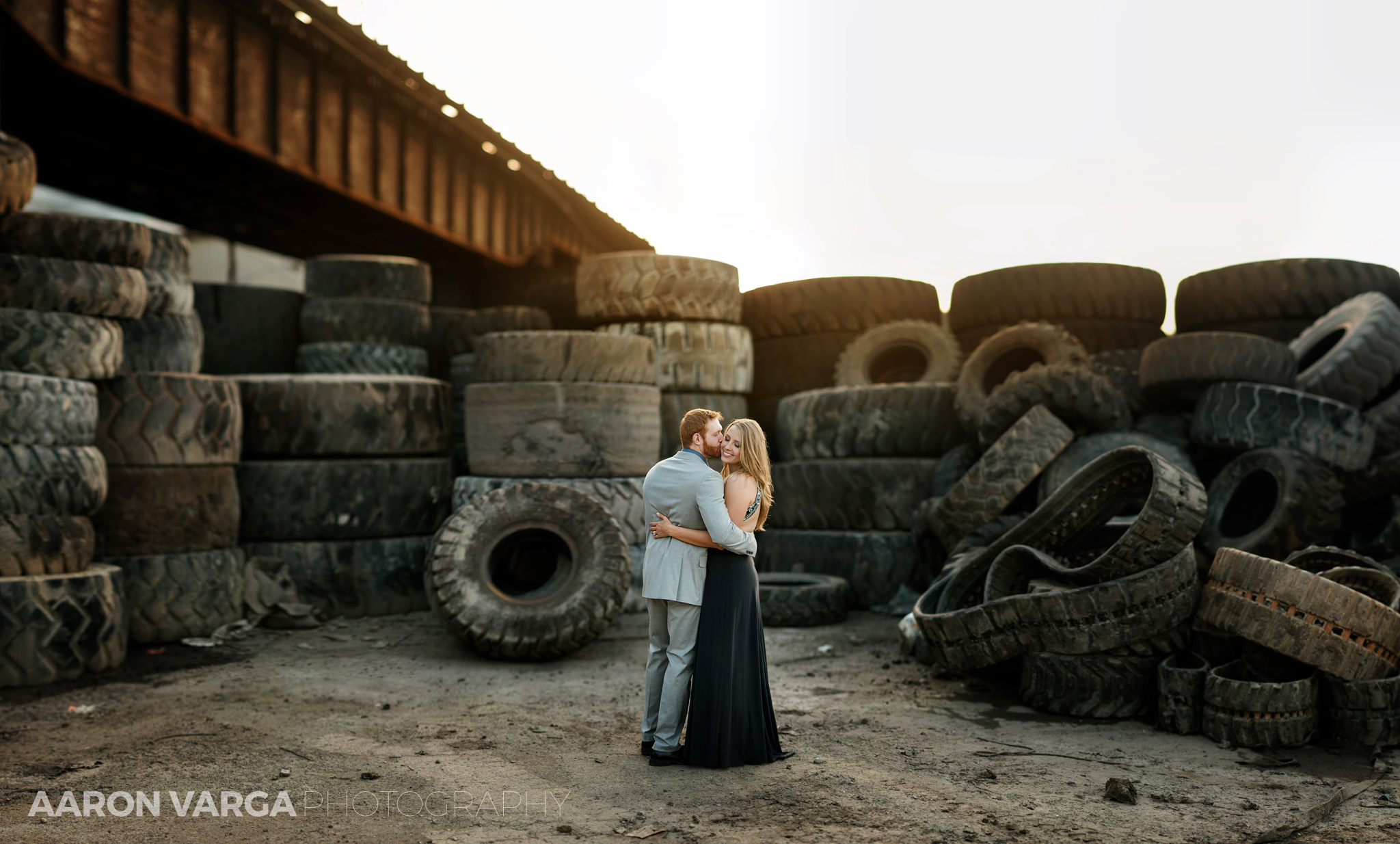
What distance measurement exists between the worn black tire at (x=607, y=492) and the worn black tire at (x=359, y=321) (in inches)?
128

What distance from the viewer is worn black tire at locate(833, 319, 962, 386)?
31.5 ft

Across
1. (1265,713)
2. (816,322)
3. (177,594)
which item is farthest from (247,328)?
(1265,713)

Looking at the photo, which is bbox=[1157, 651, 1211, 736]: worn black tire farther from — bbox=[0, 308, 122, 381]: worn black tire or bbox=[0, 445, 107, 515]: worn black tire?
bbox=[0, 308, 122, 381]: worn black tire

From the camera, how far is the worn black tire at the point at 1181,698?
444 cm

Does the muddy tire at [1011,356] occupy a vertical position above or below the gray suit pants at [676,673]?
above

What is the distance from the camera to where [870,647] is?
653cm

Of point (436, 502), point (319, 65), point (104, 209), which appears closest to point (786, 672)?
point (436, 502)

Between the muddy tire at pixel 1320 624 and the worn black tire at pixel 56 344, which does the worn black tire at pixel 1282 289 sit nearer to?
the muddy tire at pixel 1320 624

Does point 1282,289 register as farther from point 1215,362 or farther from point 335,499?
point 335,499

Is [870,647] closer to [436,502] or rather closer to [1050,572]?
[1050,572]

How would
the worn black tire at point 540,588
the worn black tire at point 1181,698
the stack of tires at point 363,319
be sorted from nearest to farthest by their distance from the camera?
the worn black tire at point 1181,698, the worn black tire at point 540,588, the stack of tires at point 363,319

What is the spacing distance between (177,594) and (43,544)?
1.22m

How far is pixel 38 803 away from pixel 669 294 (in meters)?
6.51

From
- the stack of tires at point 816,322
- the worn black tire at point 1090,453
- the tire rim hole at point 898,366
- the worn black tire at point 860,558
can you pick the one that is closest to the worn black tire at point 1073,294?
the tire rim hole at point 898,366
